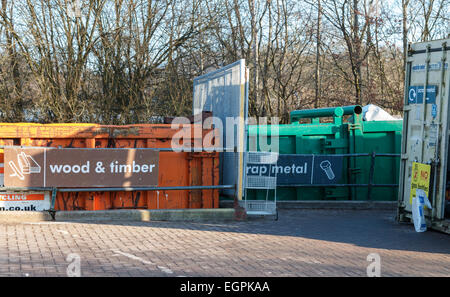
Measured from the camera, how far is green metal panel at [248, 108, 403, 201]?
41.7 ft

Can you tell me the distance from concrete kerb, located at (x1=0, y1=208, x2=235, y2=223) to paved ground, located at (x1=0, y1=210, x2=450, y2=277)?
253 millimetres

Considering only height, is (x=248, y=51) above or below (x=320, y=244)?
above

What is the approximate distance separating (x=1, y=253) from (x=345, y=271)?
434 centimetres

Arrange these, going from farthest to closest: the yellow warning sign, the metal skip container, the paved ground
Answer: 1. the yellow warning sign
2. the metal skip container
3. the paved ground

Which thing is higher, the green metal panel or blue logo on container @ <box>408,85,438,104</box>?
blue logo on container @ <box>408,85,438,104</box>

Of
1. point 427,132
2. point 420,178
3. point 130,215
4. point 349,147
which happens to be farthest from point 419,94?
point 130,215

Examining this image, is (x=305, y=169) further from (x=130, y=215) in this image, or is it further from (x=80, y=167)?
(x=80, y=167)

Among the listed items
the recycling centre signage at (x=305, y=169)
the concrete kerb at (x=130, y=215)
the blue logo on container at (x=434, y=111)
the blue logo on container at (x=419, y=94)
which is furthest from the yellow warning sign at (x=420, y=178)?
the concrete kerb at (x=130, y=215)

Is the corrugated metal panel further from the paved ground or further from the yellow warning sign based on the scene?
the yellow warning sign

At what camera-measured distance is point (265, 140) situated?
1252 centimetres

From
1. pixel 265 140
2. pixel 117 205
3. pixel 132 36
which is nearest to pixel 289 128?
pixel 265 140

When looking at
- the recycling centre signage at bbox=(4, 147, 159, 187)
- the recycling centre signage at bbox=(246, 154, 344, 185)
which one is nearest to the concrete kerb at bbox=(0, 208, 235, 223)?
the recycling centre signage at bbox=(4, 147, 159, 187)

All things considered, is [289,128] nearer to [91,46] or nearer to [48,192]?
[48,192]

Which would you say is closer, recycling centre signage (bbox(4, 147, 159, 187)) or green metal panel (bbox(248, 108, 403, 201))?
recycling centre signage (bbox(4, 147, 159, 187))
